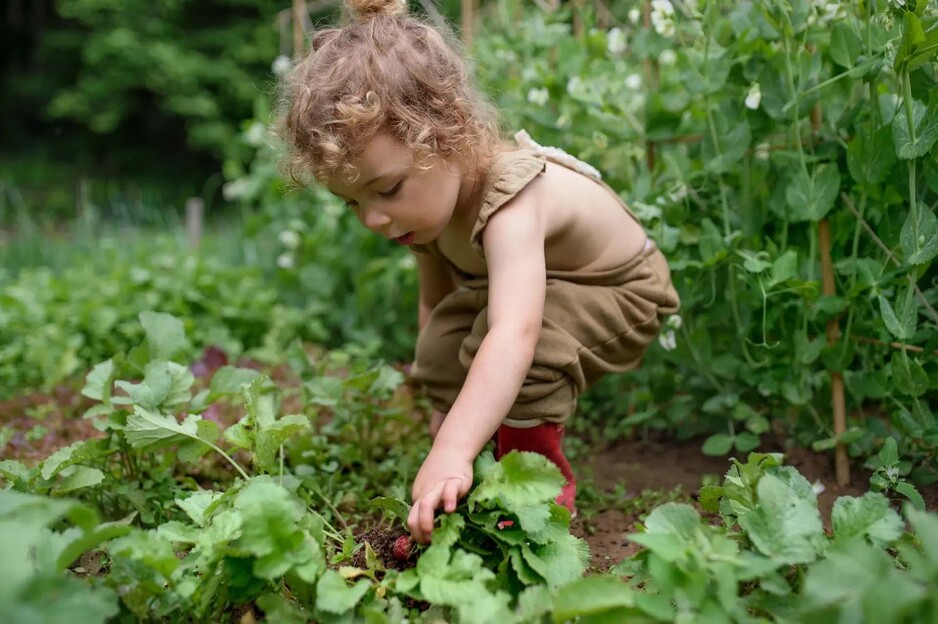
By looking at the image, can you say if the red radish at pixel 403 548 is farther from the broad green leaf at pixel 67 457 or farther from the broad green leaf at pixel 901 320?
the broad green leaf at pixel 901 320

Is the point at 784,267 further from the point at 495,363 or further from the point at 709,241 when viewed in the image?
the point at 495,363

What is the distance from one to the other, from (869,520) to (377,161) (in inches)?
42.5

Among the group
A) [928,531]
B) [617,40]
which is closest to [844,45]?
[617,40]

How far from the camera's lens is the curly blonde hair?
167cm

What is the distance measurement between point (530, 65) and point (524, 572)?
2.28m

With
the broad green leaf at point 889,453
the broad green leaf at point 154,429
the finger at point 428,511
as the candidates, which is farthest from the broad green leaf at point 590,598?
the broad green leaf at point 154,429

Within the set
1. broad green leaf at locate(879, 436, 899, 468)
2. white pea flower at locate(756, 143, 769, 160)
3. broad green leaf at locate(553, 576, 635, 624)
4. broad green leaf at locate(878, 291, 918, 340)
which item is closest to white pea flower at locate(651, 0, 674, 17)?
white pea flower at locate(756, 143, 769, 160)

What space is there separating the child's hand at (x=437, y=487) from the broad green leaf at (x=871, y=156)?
3.80 feet

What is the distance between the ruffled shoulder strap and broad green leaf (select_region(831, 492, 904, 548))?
855mm

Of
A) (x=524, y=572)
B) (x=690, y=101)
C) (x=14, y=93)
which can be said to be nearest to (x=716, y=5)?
(x=690, y=101)

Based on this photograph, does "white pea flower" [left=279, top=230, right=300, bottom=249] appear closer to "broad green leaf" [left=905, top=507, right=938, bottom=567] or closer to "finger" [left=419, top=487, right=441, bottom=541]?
"finger" [left=419, top=487, right=441, bottom=541]

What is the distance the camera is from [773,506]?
1.21m

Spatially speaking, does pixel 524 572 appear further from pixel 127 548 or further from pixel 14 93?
pixel 14 93

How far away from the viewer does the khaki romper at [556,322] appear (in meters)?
1.84
